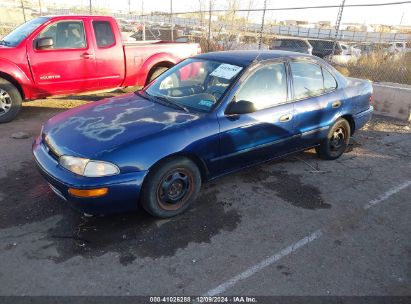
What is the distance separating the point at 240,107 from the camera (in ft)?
12.4

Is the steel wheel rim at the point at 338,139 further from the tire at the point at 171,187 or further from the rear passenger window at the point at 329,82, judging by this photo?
the tire at the point at 171,187

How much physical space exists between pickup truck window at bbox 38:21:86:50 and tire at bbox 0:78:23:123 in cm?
107

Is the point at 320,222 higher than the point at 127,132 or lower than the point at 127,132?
lower

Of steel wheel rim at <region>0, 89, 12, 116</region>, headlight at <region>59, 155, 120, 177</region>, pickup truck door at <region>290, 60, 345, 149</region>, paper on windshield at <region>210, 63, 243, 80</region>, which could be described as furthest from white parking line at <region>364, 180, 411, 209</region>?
steel wheel rim at <region>0, 89, 12, 116</region>

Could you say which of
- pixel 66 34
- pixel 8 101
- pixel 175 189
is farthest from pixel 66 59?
pixel 175 189

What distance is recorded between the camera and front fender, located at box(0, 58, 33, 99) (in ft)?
20.5

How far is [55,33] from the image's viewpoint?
22.1 feet

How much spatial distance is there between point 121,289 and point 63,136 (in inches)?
63.9

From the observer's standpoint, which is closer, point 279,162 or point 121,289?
point 121,289

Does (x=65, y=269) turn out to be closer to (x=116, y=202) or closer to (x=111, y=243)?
(x=111, y=243)

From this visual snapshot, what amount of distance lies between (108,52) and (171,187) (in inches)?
185

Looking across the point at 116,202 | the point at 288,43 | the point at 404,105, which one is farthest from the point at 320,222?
the point at 288,43

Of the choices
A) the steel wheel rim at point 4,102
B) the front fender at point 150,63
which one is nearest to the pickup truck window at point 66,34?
the steel wheel rim at point 4,102

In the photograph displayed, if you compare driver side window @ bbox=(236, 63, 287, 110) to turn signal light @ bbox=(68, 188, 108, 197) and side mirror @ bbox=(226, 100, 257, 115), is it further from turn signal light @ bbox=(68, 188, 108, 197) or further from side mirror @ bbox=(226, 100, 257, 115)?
turn signal light @ bbox=(68, 188, 108, 197)
